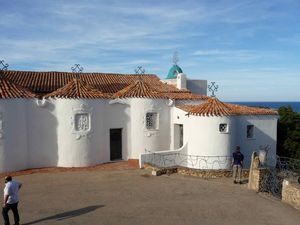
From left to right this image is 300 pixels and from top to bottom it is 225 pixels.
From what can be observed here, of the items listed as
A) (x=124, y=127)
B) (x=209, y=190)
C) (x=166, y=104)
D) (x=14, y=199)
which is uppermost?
(x=166, y=104)

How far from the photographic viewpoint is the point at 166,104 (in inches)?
885

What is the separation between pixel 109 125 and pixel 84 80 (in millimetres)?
4759

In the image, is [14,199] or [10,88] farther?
[10,88]

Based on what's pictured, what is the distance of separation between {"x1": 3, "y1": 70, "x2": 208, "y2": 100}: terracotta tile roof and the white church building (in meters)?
0.08

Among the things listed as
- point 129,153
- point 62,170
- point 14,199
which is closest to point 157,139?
point 129,153

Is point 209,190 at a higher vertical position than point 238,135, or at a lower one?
lower

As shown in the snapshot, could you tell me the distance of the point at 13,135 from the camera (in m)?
18.1

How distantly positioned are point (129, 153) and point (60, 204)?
9.26 m

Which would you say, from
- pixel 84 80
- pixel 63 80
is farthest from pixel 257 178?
pixel 63 80

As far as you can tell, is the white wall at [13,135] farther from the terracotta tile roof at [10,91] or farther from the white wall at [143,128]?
the white wall at [143,128]

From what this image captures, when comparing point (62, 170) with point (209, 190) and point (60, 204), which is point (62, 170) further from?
Answer: point (209, 190)

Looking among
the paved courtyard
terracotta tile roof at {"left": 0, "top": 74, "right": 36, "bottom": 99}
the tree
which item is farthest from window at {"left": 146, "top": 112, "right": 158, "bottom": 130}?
the tree

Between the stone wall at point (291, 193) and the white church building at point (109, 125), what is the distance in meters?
5.88

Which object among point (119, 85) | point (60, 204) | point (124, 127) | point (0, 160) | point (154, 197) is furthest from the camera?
point (119, 85)
